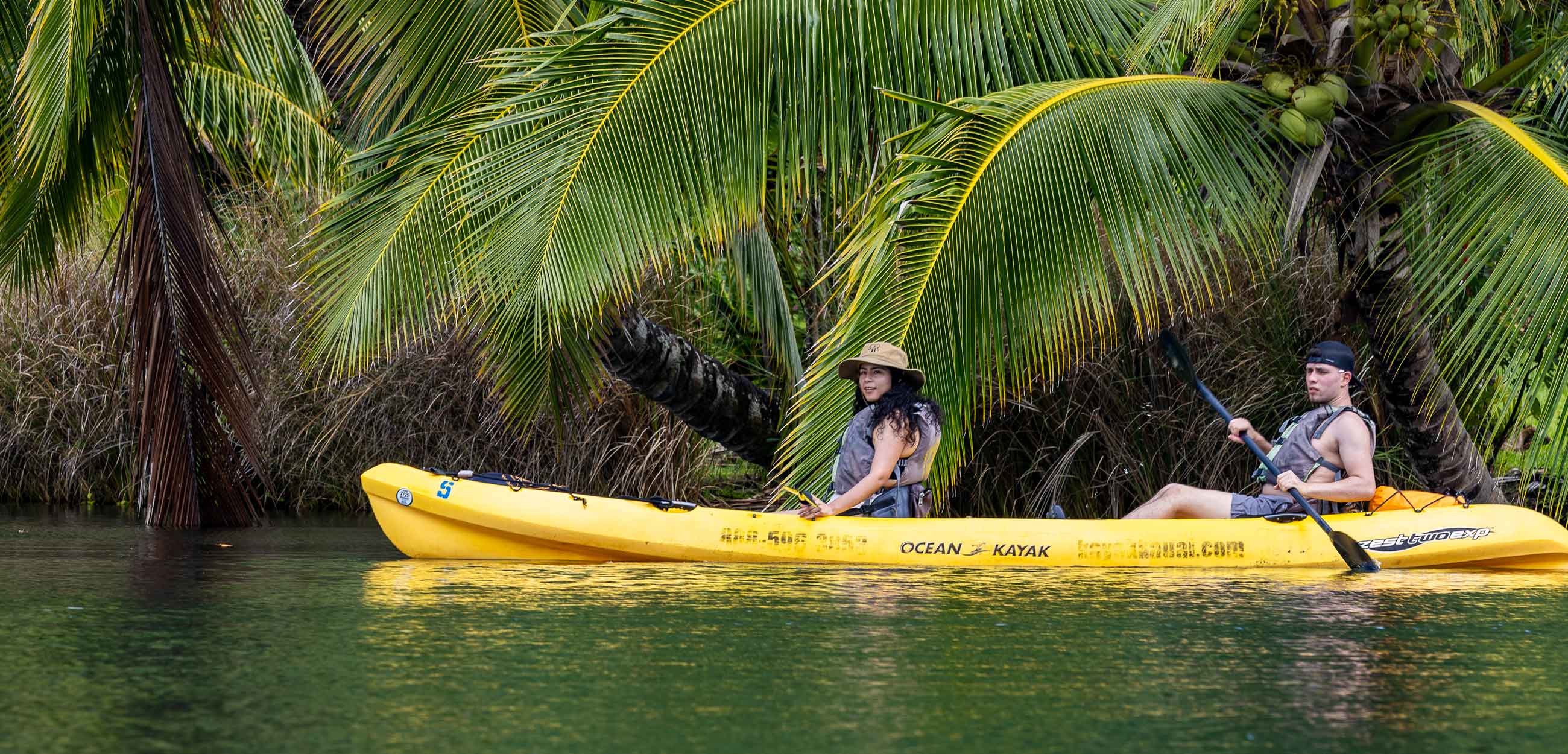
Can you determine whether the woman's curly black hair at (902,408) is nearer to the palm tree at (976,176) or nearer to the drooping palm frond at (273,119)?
the palm tree at (976,176)

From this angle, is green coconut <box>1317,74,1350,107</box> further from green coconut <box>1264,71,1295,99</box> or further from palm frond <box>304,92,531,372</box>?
palm frond <box>304,92,531,372</box>

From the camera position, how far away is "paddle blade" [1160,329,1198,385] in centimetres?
870

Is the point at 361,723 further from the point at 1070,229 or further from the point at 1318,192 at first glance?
the point at 1318,192

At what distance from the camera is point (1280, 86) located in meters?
8.54

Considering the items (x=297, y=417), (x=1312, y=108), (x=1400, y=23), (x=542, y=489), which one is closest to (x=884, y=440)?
(x=542, y=489)

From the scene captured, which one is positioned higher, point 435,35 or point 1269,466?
point 435,35

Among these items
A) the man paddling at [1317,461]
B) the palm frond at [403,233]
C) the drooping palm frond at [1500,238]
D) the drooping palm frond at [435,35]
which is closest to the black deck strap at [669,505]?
the palm frond at [403,233]

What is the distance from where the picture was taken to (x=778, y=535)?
25.8 feet

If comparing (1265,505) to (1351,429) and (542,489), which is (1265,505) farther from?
(542,489)

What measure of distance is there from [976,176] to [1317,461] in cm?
203

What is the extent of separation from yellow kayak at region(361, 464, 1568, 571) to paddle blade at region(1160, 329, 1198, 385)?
1.15 metres

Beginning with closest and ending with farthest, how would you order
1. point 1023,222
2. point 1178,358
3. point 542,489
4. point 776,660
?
point 776,660 < point 1023,222 < point 542,489 < point 1178,358

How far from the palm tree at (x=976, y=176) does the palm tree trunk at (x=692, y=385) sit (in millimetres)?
1273

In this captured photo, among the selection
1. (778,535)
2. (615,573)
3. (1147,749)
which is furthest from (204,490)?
(1147,749)
